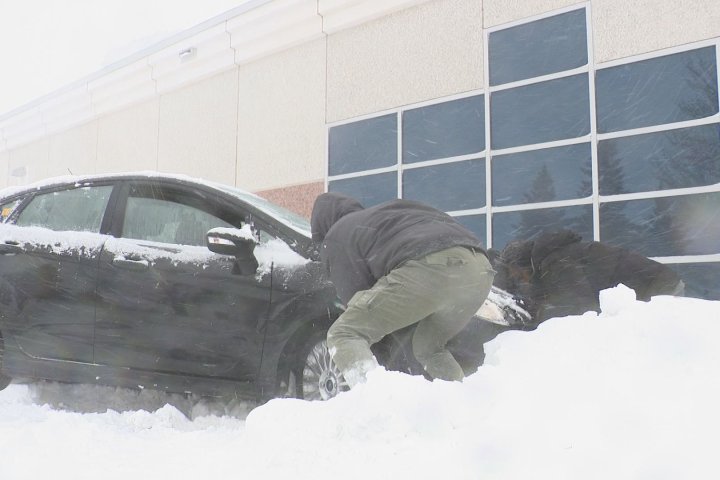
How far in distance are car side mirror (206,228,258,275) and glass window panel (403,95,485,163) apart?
3.99 metres

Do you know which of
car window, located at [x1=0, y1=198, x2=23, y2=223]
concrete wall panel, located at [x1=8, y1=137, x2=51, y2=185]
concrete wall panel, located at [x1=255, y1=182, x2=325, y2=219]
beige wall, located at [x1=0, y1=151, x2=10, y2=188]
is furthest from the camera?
beige wall, located at [x1=0, y1=151, x2=10, y2=188]

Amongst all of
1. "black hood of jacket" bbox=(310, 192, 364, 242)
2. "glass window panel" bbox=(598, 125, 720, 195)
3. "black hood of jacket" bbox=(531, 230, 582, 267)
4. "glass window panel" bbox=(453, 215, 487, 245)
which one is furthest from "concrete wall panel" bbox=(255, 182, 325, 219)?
"black hood of jacket" bbox=(310, 192, 364, 242)

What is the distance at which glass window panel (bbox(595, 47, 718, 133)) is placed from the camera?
232 inches

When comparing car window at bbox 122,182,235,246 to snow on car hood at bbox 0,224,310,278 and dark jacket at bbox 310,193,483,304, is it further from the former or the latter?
dark jacket at bbox 310,193,483,304

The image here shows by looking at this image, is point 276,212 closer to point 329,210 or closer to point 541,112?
point 329,210

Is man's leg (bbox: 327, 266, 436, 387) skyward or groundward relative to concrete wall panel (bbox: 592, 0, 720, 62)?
groundward

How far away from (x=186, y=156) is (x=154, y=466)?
857cm

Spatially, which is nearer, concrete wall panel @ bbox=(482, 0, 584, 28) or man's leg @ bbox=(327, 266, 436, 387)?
man's leg @ bbox=(327, 266, 436, 387)

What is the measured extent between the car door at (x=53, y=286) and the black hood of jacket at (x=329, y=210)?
1496mm

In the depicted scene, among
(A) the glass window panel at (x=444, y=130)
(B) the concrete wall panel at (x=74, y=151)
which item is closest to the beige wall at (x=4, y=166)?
(B) the concrete wall panel at (x=74, y=151)

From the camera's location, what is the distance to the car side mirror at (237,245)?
380 centimetres

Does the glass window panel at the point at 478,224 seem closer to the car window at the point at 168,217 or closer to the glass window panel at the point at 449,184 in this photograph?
the glass window panel at the point at 449,184

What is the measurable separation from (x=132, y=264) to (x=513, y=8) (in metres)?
4.97

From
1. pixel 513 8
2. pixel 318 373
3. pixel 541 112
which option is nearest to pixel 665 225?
pixel 541 112
